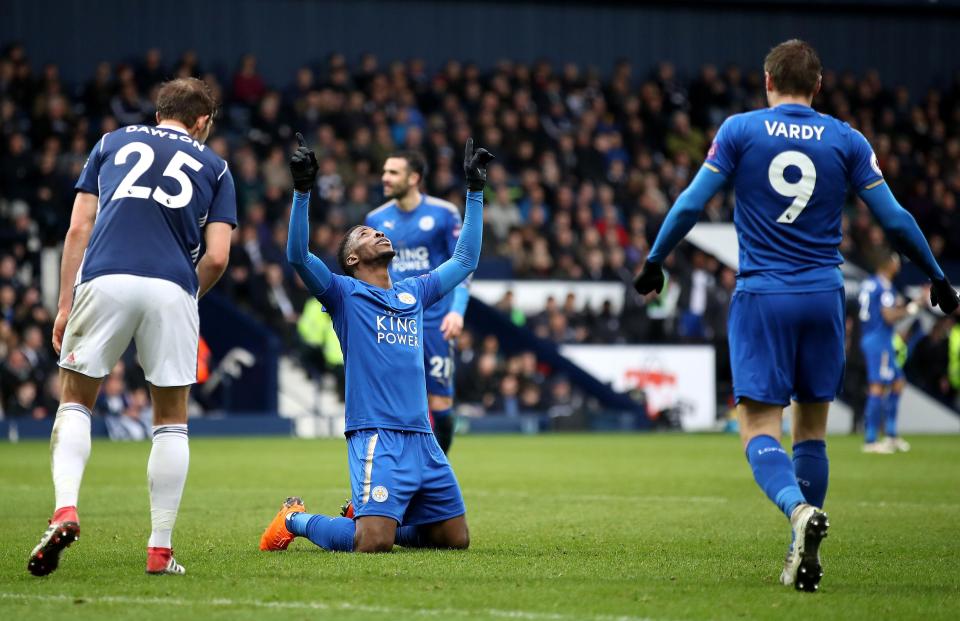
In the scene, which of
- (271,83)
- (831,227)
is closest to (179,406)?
(831,227)

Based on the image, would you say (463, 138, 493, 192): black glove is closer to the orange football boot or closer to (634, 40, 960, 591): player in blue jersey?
(634, 40, 960, 591): player in blue jersey

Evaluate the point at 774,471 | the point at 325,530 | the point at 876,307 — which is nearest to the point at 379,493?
the point at 325,530

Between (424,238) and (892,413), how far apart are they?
10.5 meters

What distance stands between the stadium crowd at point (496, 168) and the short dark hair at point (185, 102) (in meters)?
15.2

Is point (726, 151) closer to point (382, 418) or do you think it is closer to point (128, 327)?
point (382, 418)

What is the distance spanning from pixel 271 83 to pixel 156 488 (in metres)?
26.7

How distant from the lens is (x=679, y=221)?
6344 mm

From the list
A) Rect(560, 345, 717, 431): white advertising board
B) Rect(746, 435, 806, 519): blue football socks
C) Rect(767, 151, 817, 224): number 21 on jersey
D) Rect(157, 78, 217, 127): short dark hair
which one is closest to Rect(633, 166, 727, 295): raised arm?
Rect(767, 151, 817, 224): number 21 on jersey

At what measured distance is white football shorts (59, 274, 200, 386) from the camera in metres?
6.26

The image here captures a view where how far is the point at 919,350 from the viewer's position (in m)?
28.2

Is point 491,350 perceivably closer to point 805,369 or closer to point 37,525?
point 37,525

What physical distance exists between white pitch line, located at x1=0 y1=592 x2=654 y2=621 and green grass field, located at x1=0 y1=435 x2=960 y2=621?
12 mm

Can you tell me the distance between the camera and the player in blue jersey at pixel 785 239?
6375mm

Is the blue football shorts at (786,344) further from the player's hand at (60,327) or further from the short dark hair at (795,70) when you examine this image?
the player's hand at (60,327)
